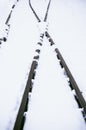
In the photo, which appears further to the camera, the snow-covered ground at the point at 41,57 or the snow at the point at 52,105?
the snow-covered ground at the point at 41,57

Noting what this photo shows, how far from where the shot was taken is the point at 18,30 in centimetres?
421

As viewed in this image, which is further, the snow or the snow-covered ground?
the snow-covered ground

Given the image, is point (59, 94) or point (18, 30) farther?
point (18, 30)

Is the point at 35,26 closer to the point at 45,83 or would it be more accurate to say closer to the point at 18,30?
the point at 18,30

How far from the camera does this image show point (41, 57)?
3.29 metres

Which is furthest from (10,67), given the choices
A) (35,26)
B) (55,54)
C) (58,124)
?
(35,26)

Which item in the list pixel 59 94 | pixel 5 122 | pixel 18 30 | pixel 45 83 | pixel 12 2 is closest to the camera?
pixel 5 122

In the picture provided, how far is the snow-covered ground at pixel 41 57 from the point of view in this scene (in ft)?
7.48

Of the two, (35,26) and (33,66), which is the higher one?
(35,26)

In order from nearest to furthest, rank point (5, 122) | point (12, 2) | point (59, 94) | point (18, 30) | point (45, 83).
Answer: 1. point (5, 122)
2. point (59, 94)
3. point (45, 83)
4. point (18, 30)
5. point (12, 2)

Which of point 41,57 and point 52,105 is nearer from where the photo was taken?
point 52,105

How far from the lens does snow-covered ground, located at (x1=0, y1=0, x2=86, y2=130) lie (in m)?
2.28

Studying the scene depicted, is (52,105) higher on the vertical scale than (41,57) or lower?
lower

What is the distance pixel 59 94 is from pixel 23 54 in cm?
120
